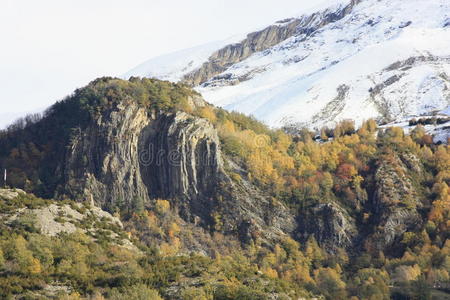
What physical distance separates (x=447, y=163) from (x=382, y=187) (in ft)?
62.7

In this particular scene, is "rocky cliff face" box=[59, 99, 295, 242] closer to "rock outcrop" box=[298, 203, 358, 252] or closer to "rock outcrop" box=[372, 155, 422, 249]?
"rock outcrop" box=[298, 203, 358, 252]

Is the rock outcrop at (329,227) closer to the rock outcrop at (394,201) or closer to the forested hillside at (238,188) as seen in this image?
the forested hillside at (238,188)

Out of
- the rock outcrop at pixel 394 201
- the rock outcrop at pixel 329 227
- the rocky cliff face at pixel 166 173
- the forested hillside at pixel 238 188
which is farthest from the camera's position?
the rock outcrop at pixel 394 201

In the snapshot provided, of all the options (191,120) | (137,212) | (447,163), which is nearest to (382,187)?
(447,163)

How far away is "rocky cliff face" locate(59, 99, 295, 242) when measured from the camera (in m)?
125

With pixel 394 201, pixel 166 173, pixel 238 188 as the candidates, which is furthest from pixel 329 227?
pixel 166 173

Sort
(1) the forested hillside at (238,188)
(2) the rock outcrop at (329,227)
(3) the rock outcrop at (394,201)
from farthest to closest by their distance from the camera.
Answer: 1. (3) the rock outcrop at (394,201)
2. (2) the rock outcrop at (329,227)
3. (1) the forested hillside at (238,188)

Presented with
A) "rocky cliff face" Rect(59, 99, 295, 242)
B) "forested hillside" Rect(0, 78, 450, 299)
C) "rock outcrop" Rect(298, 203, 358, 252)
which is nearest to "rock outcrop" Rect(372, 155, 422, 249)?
"forested hillside" Rect(0, 78, 450, 299)

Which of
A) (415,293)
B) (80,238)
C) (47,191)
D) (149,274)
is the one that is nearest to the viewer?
(149,274)

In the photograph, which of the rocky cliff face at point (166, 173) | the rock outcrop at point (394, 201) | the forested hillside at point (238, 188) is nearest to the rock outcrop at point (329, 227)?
the forested hillside at point (238, 188)

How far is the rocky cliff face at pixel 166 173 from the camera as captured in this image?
12488 centimetres

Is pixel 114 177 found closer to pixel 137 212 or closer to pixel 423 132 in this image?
pixel 137 212

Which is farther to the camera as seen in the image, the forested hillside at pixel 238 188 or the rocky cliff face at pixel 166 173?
the rocky cliff face at pixel 166 173

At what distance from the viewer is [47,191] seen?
12244 centimetres
